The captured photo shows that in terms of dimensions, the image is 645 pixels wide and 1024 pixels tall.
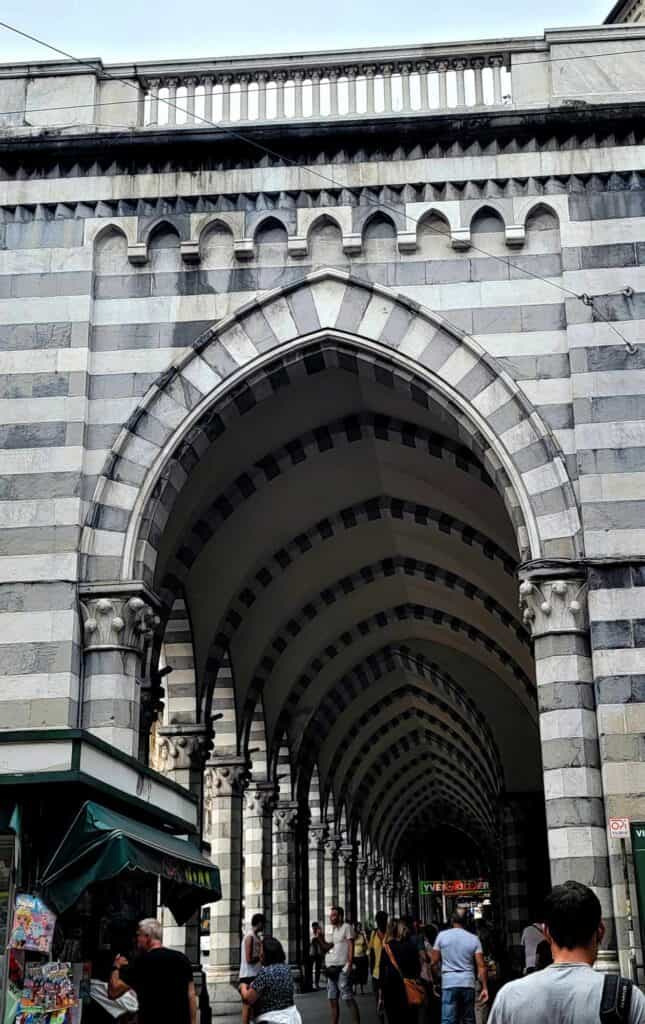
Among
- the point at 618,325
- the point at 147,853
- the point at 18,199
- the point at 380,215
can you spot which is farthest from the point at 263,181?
the point at 147,853

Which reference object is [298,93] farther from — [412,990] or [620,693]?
[412,990]

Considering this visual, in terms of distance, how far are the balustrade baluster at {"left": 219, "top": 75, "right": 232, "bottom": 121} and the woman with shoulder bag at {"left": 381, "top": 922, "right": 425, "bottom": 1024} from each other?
338 inches

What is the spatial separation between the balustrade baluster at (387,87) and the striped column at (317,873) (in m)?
19.2

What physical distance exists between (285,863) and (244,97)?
1537cm

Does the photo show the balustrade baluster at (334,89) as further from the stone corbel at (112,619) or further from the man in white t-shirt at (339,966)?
the man in white t-shirt at (339,966)

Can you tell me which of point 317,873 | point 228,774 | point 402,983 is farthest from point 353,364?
point 317,873

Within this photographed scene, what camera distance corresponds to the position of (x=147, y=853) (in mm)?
8445

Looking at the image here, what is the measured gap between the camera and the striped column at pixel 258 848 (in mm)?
21431

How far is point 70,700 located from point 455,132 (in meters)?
6.93

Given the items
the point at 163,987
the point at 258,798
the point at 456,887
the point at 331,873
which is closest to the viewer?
the point at 163,987

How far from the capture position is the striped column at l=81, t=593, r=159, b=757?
1223cm

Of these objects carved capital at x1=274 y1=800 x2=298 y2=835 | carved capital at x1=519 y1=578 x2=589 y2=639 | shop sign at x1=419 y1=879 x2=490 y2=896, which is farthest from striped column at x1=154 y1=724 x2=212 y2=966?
shop sign at x1=419 y1=879 x2=490 y2=896

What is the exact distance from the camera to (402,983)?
38.0 feet

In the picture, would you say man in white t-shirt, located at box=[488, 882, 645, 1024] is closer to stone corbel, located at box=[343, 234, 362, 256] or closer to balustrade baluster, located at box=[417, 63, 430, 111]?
stone corbel, located at box=[343, 234, 362, 256]
